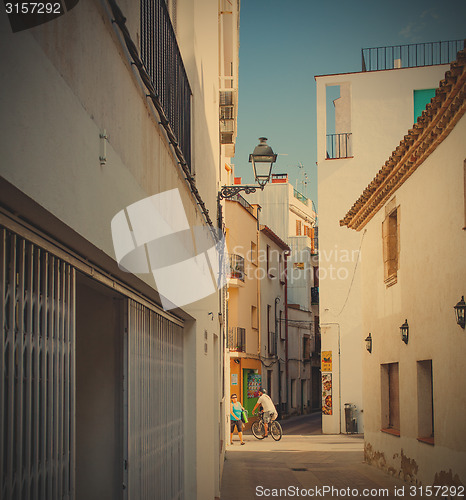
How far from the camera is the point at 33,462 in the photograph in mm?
3332

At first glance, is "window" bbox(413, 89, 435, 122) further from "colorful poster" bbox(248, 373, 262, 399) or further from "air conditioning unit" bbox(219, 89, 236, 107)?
"air conditioning unit" bbox(219, 89, 236, 107)

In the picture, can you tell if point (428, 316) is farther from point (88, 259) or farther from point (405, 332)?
point (88, 259)

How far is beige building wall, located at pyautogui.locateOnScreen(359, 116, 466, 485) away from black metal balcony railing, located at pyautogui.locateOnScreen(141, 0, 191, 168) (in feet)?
14.2

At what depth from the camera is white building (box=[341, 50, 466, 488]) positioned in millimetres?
10906

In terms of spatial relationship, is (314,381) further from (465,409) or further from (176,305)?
(176,305)

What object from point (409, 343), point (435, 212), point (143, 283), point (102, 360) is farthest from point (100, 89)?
point (409, 343)

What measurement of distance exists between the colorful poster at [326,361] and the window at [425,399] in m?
17.4

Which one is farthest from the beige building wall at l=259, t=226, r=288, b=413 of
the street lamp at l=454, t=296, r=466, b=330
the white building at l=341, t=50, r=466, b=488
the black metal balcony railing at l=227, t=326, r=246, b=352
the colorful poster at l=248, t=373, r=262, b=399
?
the street lamp at l=454, t=296, r=466, b=330

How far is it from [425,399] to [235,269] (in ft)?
73.5

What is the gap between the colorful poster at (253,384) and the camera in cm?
3645

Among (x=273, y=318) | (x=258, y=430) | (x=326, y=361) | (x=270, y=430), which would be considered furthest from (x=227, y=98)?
(x=273, y=318)

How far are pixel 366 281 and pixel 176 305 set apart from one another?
11.5m

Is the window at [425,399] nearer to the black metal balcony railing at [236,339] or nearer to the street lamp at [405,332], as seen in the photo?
the street lamp at [405,332]

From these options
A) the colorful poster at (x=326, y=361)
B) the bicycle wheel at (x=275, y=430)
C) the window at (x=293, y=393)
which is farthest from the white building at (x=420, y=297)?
the window at (x=293, y=393)
